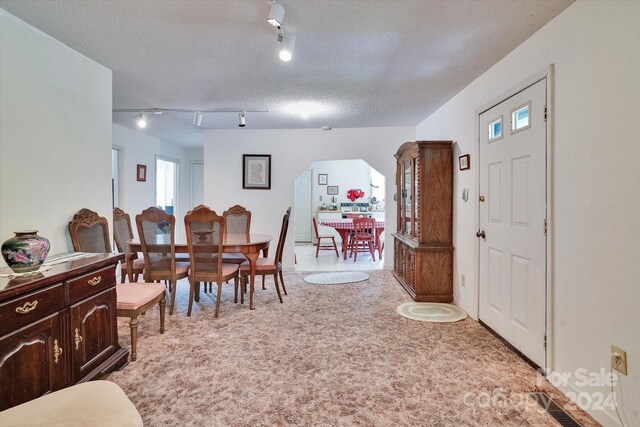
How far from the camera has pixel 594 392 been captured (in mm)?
1704

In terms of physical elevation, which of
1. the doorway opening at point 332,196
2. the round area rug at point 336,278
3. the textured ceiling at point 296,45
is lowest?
the round area rug at point 336,278

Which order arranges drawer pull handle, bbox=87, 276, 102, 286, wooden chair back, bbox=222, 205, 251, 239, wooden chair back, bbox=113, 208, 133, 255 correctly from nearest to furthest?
drawer pull handle, bbox=87, 276, 102, 286, wooden chair back, bbox=113, 208, 133, 255, wooden chair back, bbox=222, 205, 251, 239

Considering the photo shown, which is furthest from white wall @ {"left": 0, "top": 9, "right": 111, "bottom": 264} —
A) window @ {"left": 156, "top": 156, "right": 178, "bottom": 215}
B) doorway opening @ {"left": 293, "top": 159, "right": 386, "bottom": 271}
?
doorway opening @ {"left": 293, "top": 159, "right": 386, "bottom": 271}

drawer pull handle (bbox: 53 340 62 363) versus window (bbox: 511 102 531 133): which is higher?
window (bbox: 511 102 531 133)

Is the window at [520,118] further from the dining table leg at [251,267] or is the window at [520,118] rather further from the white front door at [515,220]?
the dining table leg at [251,267]

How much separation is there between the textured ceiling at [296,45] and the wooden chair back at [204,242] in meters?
1.34

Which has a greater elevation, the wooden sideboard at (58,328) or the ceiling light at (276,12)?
the ceiling light at (276,12)

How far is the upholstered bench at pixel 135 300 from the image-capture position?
2.24 meters

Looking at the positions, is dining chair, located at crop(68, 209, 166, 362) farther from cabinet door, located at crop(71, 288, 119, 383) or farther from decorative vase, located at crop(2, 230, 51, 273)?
decorative vase, located at crop(2, 230, 51, 273)

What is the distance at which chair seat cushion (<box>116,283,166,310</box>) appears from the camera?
224 centimetres

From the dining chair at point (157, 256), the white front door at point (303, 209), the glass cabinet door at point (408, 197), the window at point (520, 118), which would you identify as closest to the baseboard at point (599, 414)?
the window at point (520, 118)

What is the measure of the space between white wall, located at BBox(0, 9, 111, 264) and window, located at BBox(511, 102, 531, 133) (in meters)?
3.43

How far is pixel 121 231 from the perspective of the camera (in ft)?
12.3

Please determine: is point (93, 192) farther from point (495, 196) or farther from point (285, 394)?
point (495, 196)
